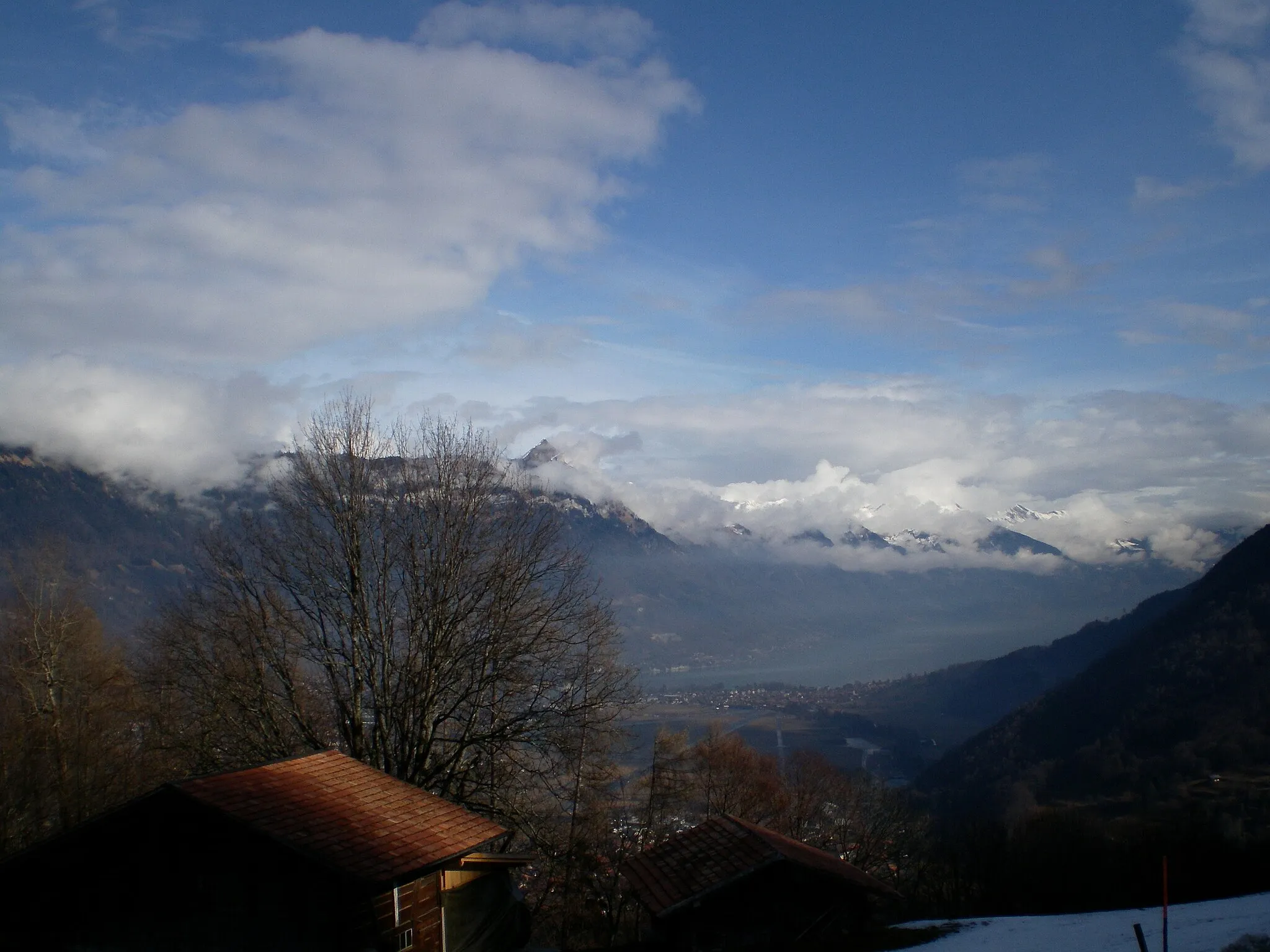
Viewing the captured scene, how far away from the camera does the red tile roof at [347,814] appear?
10.9 metres

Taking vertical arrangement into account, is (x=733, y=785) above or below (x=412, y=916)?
below

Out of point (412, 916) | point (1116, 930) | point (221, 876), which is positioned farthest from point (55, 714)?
point (1116, 930)

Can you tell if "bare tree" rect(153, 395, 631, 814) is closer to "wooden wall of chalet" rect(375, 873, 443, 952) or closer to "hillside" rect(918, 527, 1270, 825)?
"wooden wall of chalet" rect(375, 873, 443, 952)

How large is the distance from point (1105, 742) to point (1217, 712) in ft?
34.7

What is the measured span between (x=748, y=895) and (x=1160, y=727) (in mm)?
78955

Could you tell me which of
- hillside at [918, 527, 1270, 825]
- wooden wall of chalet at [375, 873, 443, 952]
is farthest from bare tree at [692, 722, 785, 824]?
hillside at [918, 527, 1270, 825]

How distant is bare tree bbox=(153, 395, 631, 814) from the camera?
17156 mm

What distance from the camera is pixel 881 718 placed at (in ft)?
461

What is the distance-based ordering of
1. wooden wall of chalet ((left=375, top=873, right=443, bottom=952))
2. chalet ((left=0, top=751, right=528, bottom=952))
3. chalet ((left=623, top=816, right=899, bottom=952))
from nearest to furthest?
1. chalet ((left=0, top=751, right=528, bottom=952))
2. wooden wall of chalet ((left=375, top=873, right=443, bottom=952))
3. chalet ((left=623, top=816, right=899, bottom=952))

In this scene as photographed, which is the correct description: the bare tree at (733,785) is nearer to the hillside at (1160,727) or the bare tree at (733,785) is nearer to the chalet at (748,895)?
the chalet at (748,895)

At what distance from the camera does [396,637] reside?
61.3ft

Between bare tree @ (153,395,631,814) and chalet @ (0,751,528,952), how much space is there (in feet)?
17.0

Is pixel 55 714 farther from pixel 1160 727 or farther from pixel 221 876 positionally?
pixel 1160 727

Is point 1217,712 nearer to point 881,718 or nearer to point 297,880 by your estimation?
point 881,718
